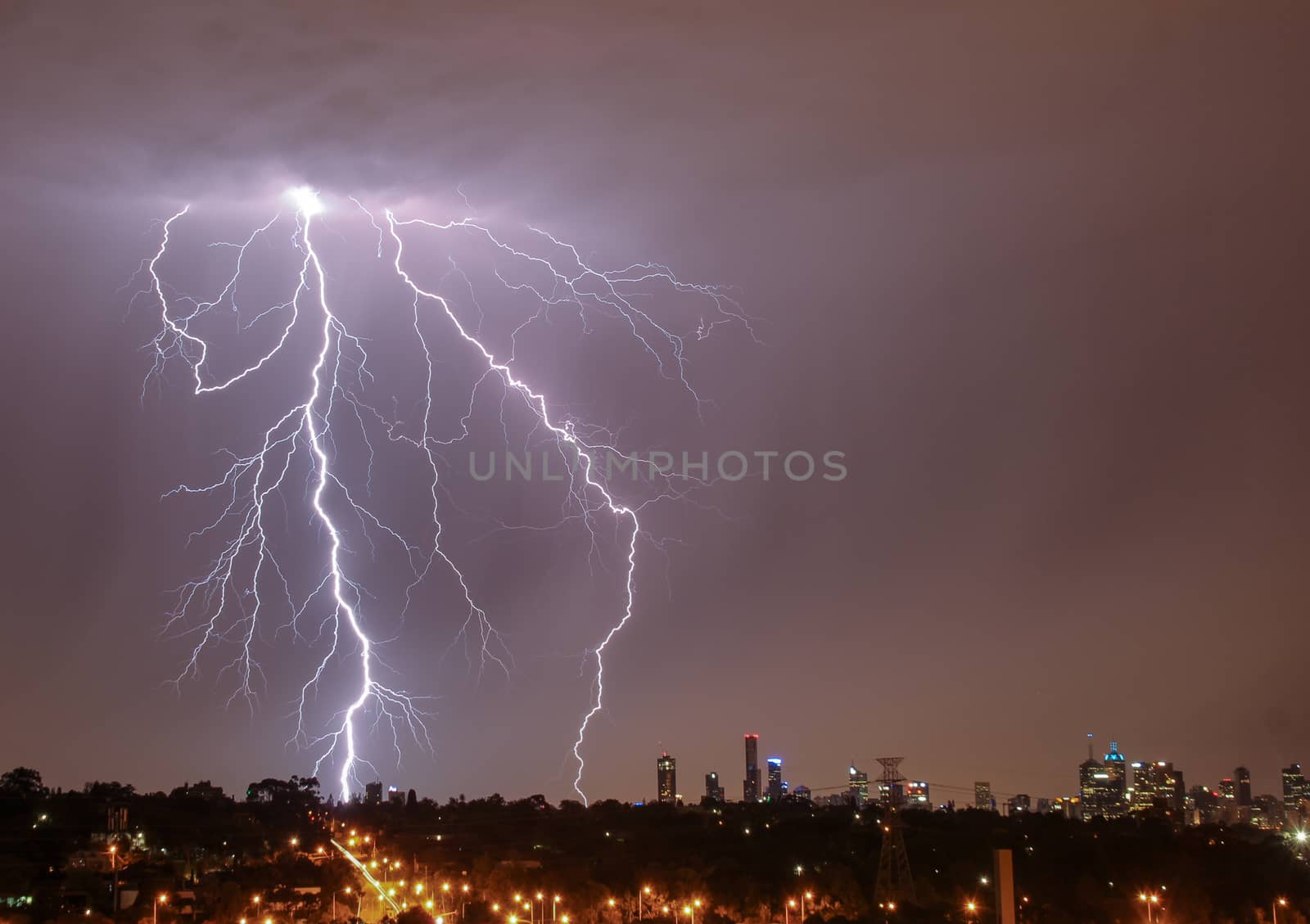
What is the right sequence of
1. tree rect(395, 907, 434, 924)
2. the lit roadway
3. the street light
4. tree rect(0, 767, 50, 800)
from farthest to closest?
tree rect(0, 767, 50, 800), the lit roadway, the street light, tree rect(395, 907, 434, 924)

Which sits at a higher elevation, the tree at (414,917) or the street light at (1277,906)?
the street light at (1277,906)

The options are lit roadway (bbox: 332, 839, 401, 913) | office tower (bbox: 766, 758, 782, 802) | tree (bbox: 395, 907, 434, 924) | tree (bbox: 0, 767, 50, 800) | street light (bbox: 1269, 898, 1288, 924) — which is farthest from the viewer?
office tower (bbox: 766, 758, 782, 802)

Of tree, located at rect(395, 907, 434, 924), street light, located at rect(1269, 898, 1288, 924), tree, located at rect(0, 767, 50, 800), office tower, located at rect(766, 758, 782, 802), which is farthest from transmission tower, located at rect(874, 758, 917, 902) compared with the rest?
office tower, located at rect(766, 758, 782, 802)

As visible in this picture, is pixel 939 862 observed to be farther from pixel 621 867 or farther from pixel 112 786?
pixel 112 786

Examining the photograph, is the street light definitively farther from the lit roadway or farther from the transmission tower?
the lit roadway

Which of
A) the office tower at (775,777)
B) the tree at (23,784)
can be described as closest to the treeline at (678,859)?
the tree at (23,784)

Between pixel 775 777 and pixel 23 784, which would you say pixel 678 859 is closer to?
pixel 23 784

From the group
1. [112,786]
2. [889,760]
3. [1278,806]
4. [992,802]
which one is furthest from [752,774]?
[889,760]

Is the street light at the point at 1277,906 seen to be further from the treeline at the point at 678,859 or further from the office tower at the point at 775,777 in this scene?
the office tower at the point at 775,777
